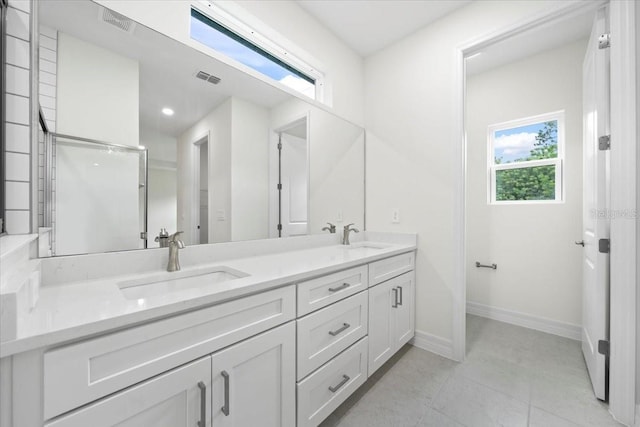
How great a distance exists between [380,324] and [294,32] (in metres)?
2.12

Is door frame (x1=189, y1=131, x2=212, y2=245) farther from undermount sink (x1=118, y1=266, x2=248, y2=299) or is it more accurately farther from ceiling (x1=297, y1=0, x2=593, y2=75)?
ceiling (x1=297, y1=0, x2=593, y2=75)

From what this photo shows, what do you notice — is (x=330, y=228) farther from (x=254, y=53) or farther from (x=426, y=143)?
(x=254, y=53)

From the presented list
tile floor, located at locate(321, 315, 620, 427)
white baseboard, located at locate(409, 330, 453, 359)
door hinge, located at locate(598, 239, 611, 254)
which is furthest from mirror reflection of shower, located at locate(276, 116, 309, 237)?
door hinge, located at locate(598, 239, 611, 254)

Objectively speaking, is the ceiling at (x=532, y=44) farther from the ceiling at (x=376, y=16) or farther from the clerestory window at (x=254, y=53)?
the clerestory window at (x=254, y=53)

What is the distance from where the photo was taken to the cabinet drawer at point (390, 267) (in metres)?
1.60

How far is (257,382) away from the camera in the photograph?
963mm

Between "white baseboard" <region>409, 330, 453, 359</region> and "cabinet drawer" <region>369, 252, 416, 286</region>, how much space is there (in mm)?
552

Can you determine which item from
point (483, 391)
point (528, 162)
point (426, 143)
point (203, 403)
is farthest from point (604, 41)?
point (203, 403)

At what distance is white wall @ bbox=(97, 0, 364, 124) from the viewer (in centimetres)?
127

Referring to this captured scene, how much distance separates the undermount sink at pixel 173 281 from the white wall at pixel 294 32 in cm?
117

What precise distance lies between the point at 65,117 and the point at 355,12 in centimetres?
197

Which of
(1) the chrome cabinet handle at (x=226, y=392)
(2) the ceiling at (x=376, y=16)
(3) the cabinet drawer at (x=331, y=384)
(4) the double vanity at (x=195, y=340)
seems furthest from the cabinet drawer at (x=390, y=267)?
(2) the ceiling at (x=376, y=16)

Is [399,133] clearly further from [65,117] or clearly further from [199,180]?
[65,117]

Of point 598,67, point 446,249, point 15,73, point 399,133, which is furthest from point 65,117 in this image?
point 598,67
